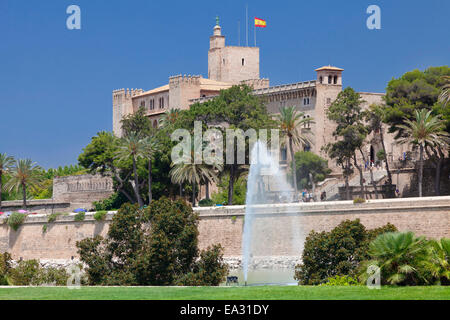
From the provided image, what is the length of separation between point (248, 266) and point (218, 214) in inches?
168

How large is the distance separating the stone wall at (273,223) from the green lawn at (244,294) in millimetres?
19733

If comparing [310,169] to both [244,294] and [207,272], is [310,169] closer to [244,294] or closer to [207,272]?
[207,272]

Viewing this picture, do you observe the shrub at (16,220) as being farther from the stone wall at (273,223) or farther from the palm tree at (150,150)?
the palm tree at (150,150)

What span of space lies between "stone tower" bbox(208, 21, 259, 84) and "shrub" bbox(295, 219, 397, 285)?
2639 inches

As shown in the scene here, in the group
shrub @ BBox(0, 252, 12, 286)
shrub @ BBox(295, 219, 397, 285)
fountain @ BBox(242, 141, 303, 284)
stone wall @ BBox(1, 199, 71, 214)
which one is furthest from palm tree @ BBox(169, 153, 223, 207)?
shrub @ BBox(295, 219, 397, 285)

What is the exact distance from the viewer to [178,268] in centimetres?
3472

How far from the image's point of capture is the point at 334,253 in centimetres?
3041

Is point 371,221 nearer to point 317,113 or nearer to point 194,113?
Answer: point 194,113

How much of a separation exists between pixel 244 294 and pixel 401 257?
585cm

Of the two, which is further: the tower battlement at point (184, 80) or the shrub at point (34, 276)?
the tower battlement at point (184, 80)

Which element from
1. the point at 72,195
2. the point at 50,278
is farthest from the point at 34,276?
the point at 72,195

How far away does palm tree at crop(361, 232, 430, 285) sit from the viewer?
2238 cm

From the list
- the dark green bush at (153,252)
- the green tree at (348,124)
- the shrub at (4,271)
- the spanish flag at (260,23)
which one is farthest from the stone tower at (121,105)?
the dark green bush at (153,252)

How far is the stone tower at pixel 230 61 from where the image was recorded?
9793 centimetres
